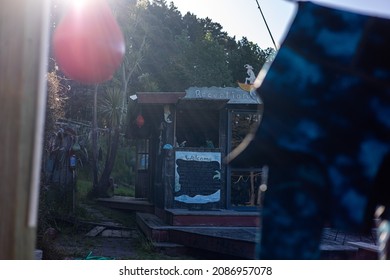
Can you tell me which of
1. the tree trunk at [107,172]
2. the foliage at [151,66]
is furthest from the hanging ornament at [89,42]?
the tree trunk at [107,172]

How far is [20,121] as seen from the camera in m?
0.96

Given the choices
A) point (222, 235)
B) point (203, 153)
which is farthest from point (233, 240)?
point (203, 153)

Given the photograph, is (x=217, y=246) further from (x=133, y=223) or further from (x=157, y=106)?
(x=133, y=223)

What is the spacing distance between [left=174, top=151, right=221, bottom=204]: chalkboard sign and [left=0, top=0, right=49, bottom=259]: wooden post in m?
5.16

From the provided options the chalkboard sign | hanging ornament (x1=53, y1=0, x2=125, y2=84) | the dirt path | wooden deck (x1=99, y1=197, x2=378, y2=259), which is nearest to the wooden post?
hanging ornament (x1=53, y1=0, x2=125, y2=84)

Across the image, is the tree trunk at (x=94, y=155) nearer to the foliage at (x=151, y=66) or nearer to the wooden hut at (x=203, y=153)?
the foliage at (x=151, y=66)

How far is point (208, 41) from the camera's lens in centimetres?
1067

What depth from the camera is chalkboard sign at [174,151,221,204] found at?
6.15 m

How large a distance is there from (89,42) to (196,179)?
483cm

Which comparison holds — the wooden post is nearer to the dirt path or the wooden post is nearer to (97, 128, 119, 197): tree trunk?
the dirt path

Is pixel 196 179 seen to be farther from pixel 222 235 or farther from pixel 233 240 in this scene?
pixel 233 240

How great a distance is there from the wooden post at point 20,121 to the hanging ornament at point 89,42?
13.8 inches

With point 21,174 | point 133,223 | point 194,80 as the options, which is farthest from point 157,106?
point 21,174
